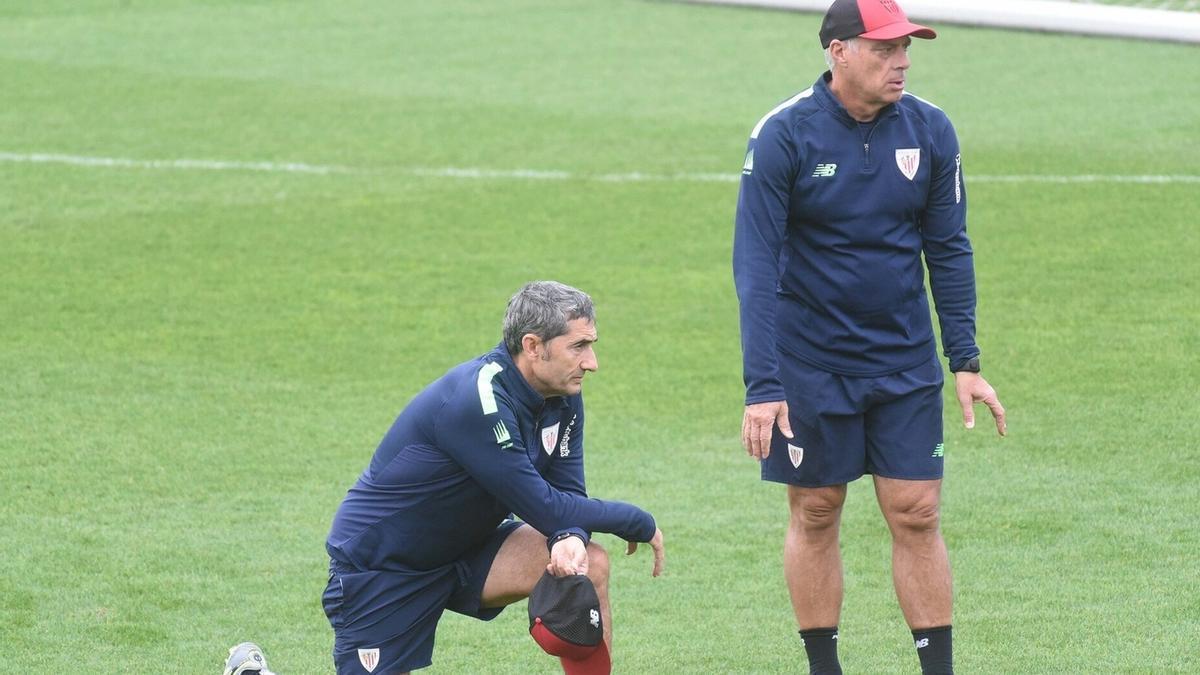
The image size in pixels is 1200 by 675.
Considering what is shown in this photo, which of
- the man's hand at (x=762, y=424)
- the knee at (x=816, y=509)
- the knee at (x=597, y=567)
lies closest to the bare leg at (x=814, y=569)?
the knee at (x=816, y=509)

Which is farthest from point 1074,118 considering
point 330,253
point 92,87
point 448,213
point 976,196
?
point 92,87

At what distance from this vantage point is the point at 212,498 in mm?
7973

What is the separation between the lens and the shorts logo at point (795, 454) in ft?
18.6

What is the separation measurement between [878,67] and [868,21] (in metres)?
0.14

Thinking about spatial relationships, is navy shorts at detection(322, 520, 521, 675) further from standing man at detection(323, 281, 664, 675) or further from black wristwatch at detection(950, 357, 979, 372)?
black wristwatch at detection(950, 357, 979, 372)

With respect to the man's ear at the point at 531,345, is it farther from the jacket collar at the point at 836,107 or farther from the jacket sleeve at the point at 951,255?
the jacket sleeve at the point at 951,255

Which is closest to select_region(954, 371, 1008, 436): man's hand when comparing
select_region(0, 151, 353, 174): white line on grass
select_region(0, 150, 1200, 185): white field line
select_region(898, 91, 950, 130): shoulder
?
select_region(898, 91, 950, 130): shoulder

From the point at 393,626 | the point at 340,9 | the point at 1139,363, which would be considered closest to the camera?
the point at 393,626

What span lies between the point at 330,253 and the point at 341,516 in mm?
7000

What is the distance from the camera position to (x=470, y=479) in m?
5.44

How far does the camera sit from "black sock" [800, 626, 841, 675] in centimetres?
585

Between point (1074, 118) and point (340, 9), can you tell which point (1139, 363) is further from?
point (340, 9)

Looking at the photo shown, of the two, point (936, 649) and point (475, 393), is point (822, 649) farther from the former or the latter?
point (475, 393)

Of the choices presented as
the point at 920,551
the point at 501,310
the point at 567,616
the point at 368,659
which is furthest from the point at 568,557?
the point at 501,310
